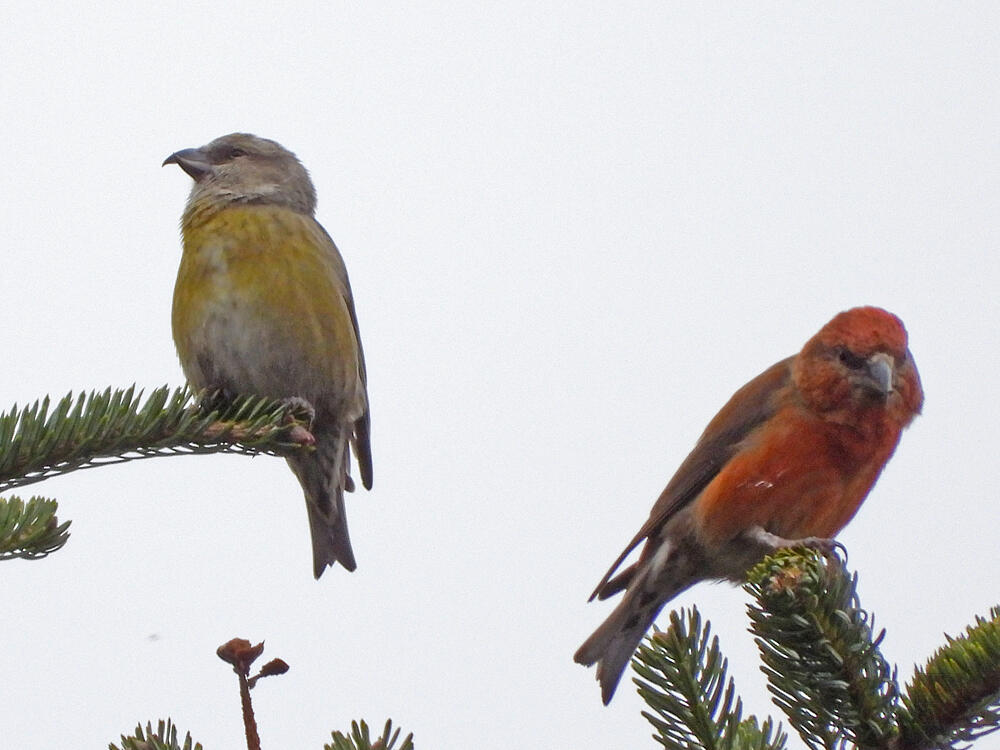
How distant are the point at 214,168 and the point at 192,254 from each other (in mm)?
693

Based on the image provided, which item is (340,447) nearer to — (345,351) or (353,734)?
(345,351)

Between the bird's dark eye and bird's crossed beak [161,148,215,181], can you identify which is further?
bird's crossed beak [161,148,215,181]

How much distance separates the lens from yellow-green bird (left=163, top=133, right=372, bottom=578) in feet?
14.6

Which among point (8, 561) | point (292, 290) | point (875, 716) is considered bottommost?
point (875, 716)

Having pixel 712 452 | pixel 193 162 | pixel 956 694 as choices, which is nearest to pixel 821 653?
pixel 956 694

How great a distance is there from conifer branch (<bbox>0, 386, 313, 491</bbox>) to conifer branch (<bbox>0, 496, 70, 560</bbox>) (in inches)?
8.1

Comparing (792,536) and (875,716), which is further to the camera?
(792,536)

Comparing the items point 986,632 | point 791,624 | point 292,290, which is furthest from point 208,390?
point 986,632

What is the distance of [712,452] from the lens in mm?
4578

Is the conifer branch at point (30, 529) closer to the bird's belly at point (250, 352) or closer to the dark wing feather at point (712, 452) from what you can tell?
the bird's belly at point (250, 352)

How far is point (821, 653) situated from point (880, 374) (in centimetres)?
231

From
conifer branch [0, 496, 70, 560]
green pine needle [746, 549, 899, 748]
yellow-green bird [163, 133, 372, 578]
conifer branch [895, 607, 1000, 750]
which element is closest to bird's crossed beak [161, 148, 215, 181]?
yellow-green bird [163, 133, 372, 578]

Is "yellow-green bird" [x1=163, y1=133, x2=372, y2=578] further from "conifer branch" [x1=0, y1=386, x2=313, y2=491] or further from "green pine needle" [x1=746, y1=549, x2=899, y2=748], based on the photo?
"green pine needle" [x1=746, y1=549, x2=899, y2=748]

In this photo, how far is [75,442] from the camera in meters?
2.38
